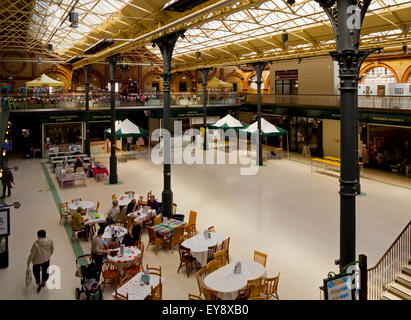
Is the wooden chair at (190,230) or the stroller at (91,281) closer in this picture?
the stroller at (91,281)

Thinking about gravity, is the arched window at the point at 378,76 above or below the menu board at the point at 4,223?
above

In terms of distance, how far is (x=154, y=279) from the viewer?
302 inches

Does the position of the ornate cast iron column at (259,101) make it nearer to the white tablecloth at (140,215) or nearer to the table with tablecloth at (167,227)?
A: the white tablecloth at (140,215)

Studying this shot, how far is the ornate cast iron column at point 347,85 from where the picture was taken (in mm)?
5938

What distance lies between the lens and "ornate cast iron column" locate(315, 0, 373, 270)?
19.5 feet

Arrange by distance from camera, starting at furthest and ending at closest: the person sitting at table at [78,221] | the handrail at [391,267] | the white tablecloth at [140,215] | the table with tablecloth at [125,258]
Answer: the white tablecloth at [140,215], the person sitting at table at [78,221], the table with tablecloth at [125,258], the handrail at [391,267]

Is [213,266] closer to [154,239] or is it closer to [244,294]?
[244,294]

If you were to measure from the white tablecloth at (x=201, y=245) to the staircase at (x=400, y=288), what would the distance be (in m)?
3.99

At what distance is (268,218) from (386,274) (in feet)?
19.0

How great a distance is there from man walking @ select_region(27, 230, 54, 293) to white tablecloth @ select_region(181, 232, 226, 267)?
322cm

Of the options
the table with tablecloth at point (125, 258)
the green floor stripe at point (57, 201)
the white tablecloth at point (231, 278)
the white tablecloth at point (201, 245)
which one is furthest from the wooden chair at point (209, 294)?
the green floor stripe at point (57, 201)

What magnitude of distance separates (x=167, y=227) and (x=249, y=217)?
144 inches
